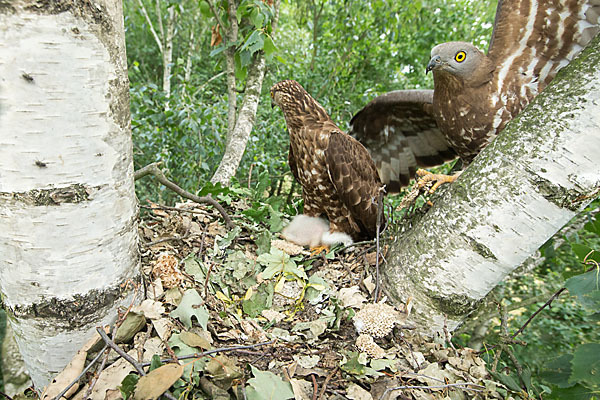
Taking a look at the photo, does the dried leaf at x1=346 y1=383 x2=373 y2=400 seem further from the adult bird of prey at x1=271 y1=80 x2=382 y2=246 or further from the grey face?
the grey face

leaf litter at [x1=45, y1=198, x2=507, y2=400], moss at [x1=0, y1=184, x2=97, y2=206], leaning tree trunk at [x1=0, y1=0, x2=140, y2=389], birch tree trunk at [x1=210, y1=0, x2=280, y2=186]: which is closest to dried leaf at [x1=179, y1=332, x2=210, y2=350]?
leaf litter at [x1=45, y1=198, x2=507, y2=400]

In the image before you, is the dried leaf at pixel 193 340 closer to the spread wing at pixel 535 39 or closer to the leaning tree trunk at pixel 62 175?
the leaning tree trunk at pixel 62 175

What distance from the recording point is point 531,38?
171 centimetres

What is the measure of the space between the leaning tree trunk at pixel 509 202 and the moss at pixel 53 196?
1.20 metres

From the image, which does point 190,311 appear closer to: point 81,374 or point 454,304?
point 81,374

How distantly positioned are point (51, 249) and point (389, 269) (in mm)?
1253

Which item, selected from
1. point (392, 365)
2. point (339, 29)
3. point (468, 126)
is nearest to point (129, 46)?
point (339, 29)

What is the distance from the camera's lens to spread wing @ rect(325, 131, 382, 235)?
220cm

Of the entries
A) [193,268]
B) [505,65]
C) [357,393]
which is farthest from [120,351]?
[505,65]

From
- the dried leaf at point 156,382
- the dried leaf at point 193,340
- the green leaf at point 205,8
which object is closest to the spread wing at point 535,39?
the dried leaf at point 193,340

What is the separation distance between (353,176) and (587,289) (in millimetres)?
1384

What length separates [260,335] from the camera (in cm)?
125

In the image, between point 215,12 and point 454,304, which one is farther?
point 215,12

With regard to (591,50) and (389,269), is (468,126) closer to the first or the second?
(591,50)
